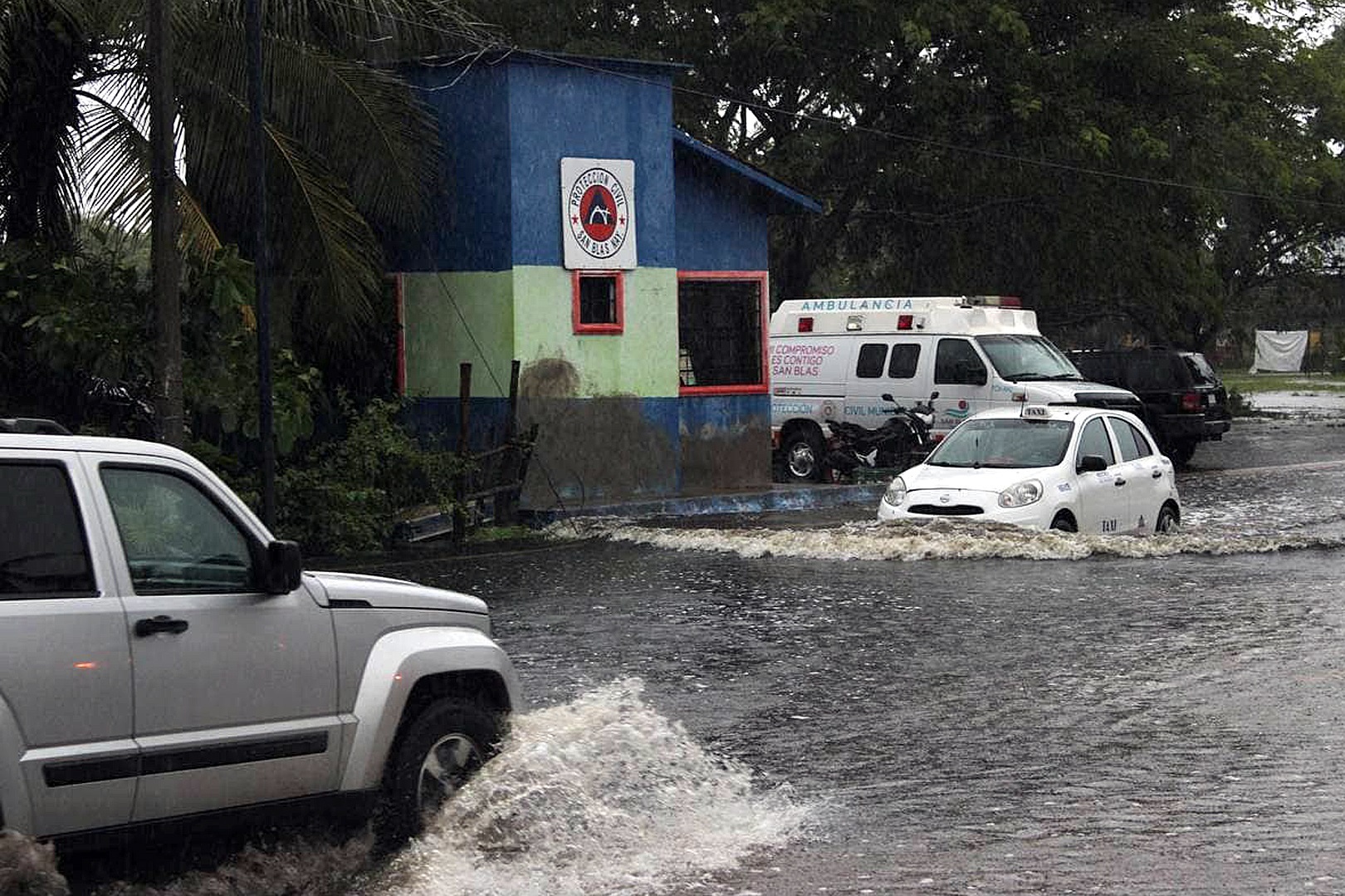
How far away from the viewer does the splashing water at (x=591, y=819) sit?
23.2ft

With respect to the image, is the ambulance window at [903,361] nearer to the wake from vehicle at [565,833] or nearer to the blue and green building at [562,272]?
the blue and green building at [562,272]

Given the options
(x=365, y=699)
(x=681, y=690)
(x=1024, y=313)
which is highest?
(x=1024, y=313)

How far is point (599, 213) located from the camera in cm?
2350

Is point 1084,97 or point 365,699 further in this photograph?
point 1084,97

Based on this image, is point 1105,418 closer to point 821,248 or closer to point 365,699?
point 365,699

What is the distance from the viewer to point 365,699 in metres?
6.95

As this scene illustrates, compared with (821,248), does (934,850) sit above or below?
below

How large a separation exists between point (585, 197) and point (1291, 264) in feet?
132

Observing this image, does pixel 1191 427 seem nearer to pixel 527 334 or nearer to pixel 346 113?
pixel 527 334

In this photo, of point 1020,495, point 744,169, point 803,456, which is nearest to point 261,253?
point 1020,495

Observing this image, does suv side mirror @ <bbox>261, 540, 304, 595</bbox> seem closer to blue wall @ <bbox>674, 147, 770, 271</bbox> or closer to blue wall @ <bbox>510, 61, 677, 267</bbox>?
blue wall @ <bbox>510, 61, 677, 267</bbox>

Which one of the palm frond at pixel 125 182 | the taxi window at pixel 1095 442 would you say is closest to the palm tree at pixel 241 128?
the palm frond at pixel 125 182

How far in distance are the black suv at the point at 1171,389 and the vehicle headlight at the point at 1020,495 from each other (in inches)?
562

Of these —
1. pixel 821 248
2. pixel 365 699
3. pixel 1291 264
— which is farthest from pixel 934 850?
pixel 1291 264
